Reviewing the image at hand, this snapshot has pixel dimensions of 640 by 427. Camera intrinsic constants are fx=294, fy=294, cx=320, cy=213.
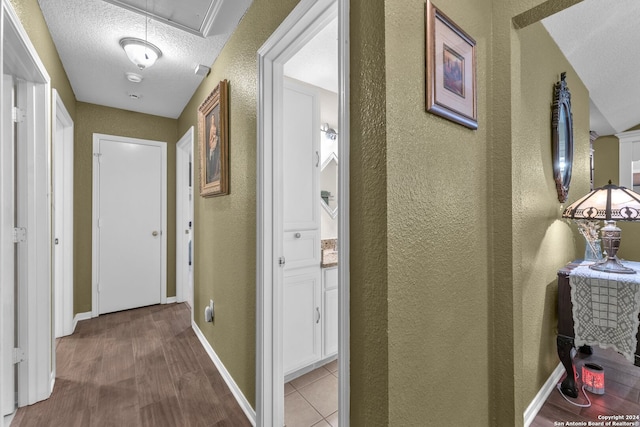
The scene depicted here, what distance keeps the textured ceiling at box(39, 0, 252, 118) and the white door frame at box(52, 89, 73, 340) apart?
0.51m

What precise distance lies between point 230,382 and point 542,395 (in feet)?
6.64

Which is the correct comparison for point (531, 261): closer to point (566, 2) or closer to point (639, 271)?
point (639, 271)

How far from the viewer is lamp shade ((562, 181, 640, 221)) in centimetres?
166

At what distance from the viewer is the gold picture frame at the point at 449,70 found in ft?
3.40

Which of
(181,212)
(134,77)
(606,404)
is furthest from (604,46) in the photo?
(181,212)

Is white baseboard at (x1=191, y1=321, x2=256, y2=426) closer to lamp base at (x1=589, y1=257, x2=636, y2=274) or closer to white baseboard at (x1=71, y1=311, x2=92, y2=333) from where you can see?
white baseboard at (x1=71, y1=311, x2=92, y2=333)

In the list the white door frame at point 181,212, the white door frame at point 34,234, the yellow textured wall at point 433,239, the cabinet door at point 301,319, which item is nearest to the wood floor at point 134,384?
the white door frame at point 34,234

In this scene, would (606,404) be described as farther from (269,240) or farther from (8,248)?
(8,248)

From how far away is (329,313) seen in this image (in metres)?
2.34

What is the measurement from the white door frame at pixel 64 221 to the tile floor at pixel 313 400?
249cm

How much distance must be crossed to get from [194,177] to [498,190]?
278 centimetres

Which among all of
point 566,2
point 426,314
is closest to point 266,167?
point 426,314

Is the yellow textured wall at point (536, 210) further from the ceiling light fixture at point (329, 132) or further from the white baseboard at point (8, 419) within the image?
the white baseboard at point (8, 419)

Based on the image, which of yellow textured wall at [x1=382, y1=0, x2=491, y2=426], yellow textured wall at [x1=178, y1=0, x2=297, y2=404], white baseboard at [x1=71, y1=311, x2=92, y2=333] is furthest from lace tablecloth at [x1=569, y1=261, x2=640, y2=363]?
white baseboard at [x1=71, y1=311, x2=92, y2=333]
